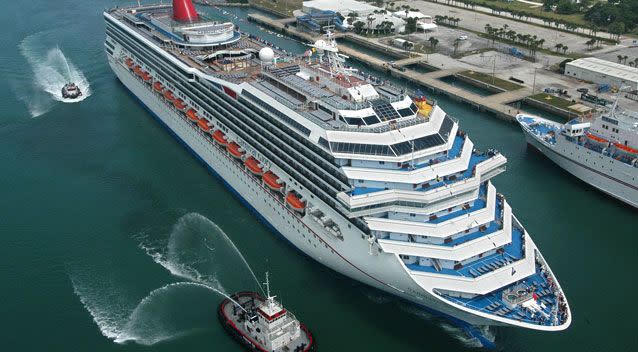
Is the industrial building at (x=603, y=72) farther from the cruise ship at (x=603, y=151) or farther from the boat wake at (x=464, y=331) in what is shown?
the boat wake at (x=464, y=331)

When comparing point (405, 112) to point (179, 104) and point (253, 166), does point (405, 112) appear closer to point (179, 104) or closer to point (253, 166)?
point (253, 166)

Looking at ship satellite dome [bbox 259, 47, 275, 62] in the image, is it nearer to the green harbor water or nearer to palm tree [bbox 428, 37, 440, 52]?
the green harbor water

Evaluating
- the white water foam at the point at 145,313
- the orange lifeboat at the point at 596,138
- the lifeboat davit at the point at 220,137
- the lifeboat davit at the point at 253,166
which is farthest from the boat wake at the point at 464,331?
the orange lifeboat at the point at 596,138

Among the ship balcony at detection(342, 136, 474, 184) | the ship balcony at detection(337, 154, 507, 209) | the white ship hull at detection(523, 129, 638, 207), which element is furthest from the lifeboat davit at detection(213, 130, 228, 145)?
the white ship hull at detection(523, 129, 638, 207)

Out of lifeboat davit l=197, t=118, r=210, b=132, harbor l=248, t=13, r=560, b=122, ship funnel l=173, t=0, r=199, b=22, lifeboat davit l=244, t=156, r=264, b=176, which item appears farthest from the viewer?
harbor l=248, t=13, r=560, b=122

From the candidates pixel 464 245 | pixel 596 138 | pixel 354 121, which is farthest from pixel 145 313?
pixel 596 138

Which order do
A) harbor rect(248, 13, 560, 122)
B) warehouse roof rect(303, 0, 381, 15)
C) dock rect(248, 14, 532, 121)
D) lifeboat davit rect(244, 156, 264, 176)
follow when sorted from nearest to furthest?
lifeboat davit rect(244, 156, 264, 176)
harbor rect(248, 13, 560, 122)
dock rect(248, 14, 532, 121)
warehouse roof rect(303, 0, 381, 15)
